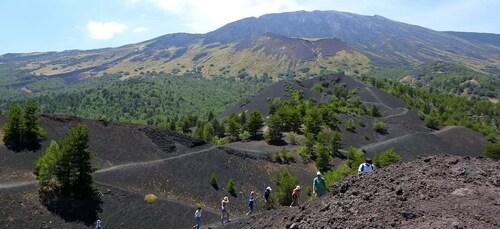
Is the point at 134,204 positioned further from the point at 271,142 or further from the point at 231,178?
the point at 271,142

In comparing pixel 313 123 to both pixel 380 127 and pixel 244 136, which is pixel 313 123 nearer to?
pixel 244 136

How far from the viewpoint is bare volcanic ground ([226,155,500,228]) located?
14500mm

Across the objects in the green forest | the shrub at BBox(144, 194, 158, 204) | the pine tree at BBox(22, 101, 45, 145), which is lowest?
the green forest

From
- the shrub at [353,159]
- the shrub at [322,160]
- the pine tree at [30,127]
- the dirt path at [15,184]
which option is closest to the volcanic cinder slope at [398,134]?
the shrub at [353,159]

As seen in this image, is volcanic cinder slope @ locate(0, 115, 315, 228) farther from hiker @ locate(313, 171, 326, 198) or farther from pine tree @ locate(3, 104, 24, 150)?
hiker @ locate(313, 171, 326, 198)

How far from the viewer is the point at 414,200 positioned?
53.5 feet

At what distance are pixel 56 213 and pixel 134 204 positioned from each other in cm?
724

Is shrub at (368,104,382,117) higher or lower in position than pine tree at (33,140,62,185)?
lower

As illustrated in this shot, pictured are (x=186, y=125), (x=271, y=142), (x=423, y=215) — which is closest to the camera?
(x=423, y=215)

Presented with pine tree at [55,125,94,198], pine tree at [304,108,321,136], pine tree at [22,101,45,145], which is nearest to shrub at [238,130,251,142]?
pine tree at [304,108,321,136]

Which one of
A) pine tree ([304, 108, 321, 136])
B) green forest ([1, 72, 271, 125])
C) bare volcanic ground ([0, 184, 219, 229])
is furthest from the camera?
green forest ([1, 72, 271, 125])

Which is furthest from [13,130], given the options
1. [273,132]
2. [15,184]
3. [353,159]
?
[353,159]

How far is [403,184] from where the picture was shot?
60.3ft

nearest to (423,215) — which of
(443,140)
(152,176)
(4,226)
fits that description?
(4,226)
